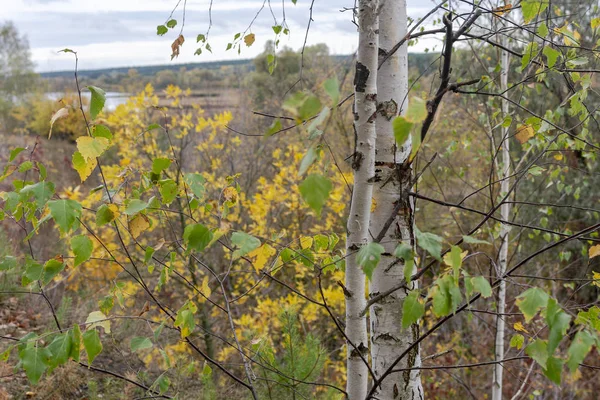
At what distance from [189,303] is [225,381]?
11.9 feet

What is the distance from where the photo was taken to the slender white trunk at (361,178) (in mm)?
1226

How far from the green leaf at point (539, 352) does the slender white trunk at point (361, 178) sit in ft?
1.69

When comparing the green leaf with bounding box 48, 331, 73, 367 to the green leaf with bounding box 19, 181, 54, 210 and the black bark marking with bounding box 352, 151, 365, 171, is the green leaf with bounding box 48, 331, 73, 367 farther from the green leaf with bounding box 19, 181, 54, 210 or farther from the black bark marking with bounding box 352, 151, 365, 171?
the black bark marking with bounding box 352, 151, 365, 171

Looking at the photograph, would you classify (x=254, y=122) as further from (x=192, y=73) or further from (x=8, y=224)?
(x=8, y=224)

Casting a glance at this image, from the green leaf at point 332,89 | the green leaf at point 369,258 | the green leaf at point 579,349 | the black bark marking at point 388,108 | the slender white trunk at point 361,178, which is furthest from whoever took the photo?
the black bark marking at point 388,108

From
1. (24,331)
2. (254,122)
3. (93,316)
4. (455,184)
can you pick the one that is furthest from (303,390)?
(254,122)

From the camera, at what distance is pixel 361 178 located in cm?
130

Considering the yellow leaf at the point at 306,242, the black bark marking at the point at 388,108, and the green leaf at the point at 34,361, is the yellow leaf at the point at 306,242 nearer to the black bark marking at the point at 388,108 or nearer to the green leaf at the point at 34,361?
the black bark marking at the point at 388,108

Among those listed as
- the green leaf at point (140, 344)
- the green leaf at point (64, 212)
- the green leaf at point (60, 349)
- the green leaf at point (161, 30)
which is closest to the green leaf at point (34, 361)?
the green leaf at point (60, 349)

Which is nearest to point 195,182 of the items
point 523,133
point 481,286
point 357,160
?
point 357,160

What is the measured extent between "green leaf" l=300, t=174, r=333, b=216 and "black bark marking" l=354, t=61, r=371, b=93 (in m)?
0.56

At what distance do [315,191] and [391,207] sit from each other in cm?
79

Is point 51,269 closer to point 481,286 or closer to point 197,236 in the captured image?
point 197,236

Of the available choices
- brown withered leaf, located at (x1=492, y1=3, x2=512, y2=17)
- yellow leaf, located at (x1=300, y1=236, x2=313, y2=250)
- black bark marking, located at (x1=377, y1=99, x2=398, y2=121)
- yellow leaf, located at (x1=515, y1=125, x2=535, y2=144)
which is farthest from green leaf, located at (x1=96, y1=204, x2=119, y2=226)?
yellow leaf, located at (x1=515, y1=125, x2=535, y2=144)
